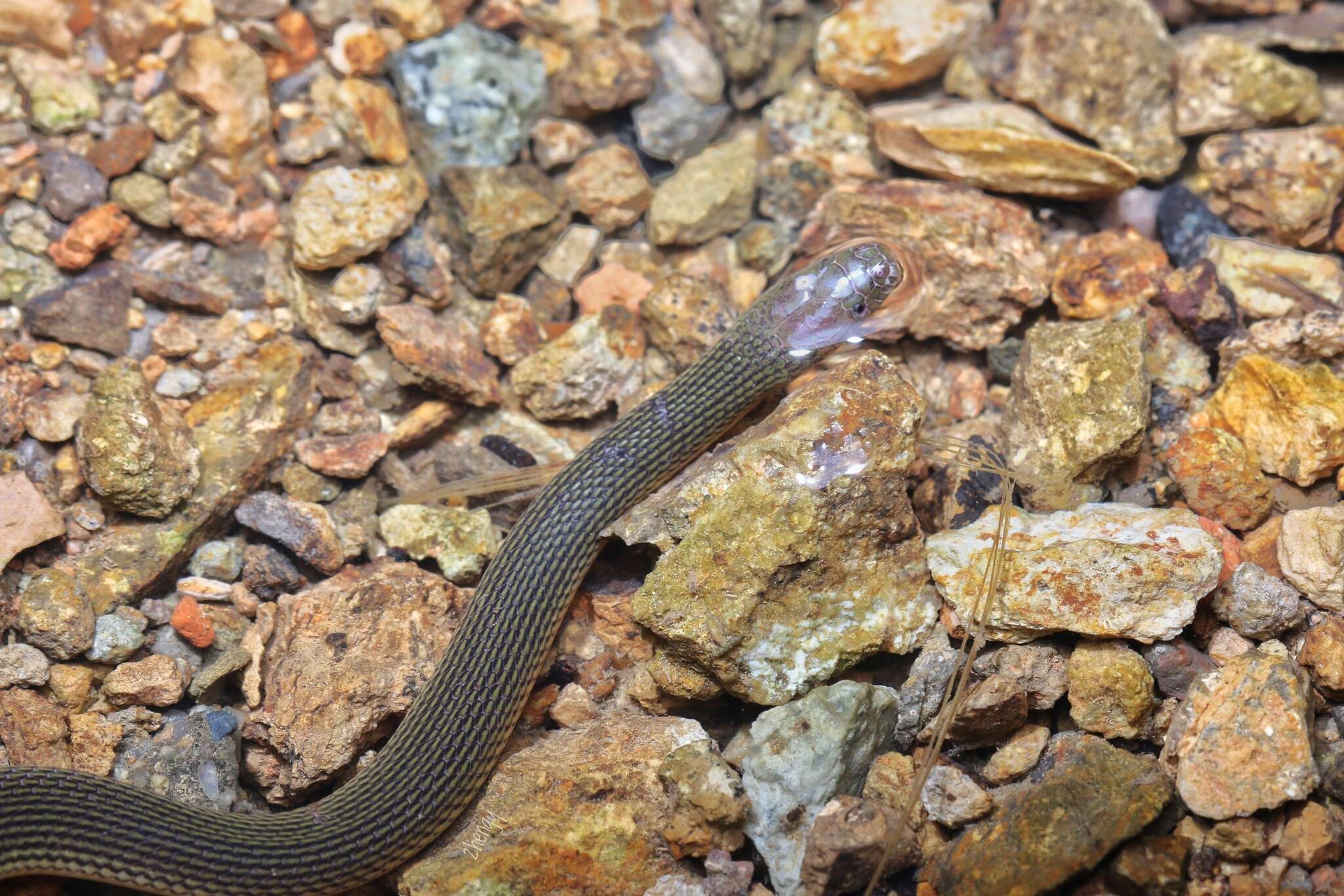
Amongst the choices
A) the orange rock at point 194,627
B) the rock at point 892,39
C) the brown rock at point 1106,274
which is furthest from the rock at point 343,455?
the brown rock at point 1106,274

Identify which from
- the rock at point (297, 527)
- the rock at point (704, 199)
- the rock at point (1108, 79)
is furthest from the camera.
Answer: the rock at point (704, 199)

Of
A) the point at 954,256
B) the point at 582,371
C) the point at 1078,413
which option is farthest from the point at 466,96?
the point at 1078,413

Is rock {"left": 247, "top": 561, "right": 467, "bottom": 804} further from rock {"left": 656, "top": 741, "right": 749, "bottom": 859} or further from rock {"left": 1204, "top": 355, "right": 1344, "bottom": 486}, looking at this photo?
rock {"left": 1204, "top": 355, "right": 1344, "bottom": 486}

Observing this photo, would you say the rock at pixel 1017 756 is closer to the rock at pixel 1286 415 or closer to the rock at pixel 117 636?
the rock at pixel 1286 415

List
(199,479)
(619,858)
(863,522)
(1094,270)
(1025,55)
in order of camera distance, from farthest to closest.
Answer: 1. (1025,55)
2. (1094,270)
3. (199,479)
4. (863,522)
5. (619,858)

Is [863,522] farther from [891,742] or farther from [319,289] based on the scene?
[319,289]

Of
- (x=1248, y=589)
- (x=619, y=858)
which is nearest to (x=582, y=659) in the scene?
(x=619, y=858)
